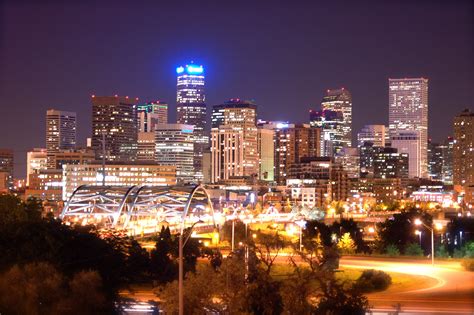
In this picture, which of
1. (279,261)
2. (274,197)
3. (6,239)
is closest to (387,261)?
(279,261)

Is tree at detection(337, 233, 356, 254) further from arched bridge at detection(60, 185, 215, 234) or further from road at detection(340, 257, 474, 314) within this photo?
arched bridge at detection(60, 185, 215, 234)

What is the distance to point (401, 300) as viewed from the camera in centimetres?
3547

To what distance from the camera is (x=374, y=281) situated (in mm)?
39625

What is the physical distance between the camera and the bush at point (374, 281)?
38531 mm

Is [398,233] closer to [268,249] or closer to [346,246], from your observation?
[346,246]

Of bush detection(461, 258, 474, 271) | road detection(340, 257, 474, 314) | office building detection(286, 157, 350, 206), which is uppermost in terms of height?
office building detection(286, 157, 350, 206)

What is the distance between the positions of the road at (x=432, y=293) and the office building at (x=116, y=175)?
13524 cm

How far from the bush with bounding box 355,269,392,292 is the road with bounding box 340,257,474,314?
1.63ft

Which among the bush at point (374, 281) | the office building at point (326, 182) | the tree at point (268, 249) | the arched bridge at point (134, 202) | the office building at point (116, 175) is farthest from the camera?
the office building at point (326, 182)

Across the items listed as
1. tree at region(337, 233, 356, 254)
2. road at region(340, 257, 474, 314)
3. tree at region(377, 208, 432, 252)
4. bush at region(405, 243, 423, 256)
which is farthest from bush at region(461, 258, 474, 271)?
tree at region(377, 208, 432, 252)

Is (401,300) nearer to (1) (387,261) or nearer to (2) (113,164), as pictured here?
(1) (387,261)

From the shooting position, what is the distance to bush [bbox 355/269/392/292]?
126 ft

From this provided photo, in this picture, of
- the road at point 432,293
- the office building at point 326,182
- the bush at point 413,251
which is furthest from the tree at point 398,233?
the office building at point 326,182

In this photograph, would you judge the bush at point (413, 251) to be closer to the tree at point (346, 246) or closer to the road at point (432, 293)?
the tree at point (346, 246)
